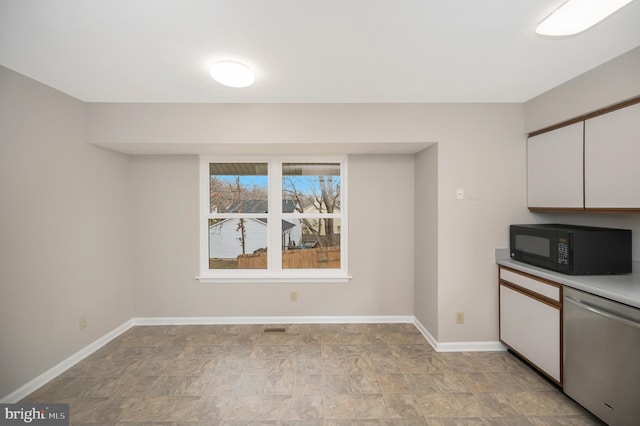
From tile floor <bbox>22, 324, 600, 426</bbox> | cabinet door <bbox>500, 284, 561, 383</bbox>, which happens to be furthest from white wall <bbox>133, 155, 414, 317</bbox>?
cabinet door <bbox>500, 284, 561, 383</bbox>

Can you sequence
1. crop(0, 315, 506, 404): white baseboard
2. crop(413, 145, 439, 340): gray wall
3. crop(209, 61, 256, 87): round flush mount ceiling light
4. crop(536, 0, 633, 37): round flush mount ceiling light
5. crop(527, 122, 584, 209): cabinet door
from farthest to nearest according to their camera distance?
crop(413, 145, 439, 340): gray wall
crop(0, 315, 506, 404): white baseboard
crop(527, 122, 584, 209): cabinet door
crop(209, 61, 256, 87): round flush mount ceiling light
crop(536, 0, 633, 37): round flush mount ceiling light

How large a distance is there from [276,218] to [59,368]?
8.11 ft

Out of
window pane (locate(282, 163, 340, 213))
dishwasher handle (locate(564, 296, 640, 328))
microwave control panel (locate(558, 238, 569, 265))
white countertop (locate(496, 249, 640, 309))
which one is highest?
window pane (locate(282, 163, 340, 213))

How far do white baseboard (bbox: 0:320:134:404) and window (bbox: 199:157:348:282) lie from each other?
3.94 ft

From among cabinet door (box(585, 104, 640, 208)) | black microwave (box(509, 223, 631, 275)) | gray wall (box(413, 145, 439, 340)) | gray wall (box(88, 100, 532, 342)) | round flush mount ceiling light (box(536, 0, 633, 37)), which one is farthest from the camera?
gray wall (box(413, 145, 439, 340))

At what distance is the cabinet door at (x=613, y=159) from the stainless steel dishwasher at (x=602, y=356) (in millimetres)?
743

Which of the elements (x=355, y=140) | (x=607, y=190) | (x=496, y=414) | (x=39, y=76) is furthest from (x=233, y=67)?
(x=496, y=414)

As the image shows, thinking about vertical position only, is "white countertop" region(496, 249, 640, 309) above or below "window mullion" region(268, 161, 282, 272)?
below

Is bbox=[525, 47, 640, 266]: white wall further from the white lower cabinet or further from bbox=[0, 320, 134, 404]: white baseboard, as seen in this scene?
bbox=[0, 320, 134, 404]: white baseboard

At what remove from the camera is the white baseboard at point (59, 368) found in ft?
6.75

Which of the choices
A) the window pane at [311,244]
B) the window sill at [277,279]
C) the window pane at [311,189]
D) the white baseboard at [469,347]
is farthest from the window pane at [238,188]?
the white baseboard at [469,347]

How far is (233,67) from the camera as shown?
1956 mm

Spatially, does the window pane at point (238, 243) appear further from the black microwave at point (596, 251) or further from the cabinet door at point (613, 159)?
the cabinet door at point (613, 159)

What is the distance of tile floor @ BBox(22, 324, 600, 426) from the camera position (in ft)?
6.33
